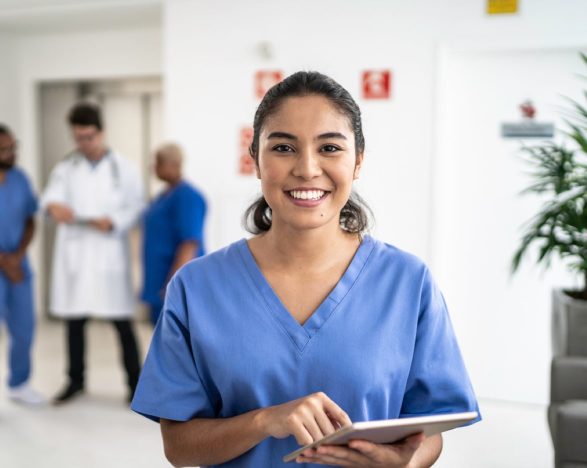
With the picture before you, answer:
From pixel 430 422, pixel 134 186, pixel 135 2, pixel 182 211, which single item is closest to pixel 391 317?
pixel 430 422

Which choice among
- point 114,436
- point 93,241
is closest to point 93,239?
point 93,241

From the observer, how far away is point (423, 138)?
11.3 feet

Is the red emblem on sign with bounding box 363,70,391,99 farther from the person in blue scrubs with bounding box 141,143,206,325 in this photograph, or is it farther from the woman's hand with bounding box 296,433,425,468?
the woman's hand with bounding box 296,433,425,468

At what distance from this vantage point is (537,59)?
3346 mm

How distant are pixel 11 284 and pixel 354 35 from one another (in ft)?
7.40

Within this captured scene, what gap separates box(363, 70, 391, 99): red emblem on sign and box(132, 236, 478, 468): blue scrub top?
2.51m

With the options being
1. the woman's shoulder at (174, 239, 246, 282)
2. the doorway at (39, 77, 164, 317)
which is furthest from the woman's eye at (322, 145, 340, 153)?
the doorway at (39, 77, 164, 317)

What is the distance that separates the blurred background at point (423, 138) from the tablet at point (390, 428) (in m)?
2.02

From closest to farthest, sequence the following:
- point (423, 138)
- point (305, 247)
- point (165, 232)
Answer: point (305, 247) < point (165, 232) < point (423, 138)

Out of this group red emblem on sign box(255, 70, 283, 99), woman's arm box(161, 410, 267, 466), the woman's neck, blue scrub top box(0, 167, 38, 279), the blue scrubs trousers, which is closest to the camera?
woman's arm box(161, 410, 267, 466)

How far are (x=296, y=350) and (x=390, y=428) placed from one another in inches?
9.1

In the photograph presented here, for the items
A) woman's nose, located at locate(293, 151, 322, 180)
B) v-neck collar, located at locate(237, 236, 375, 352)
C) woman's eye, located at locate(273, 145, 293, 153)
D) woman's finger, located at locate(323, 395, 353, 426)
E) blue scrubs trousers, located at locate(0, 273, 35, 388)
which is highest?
woman's eye, located at locate(273, 145, 293, 153)

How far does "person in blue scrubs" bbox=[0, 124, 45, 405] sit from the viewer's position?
10.3 feet

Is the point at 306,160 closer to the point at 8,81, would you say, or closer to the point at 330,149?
the point at 330,149
